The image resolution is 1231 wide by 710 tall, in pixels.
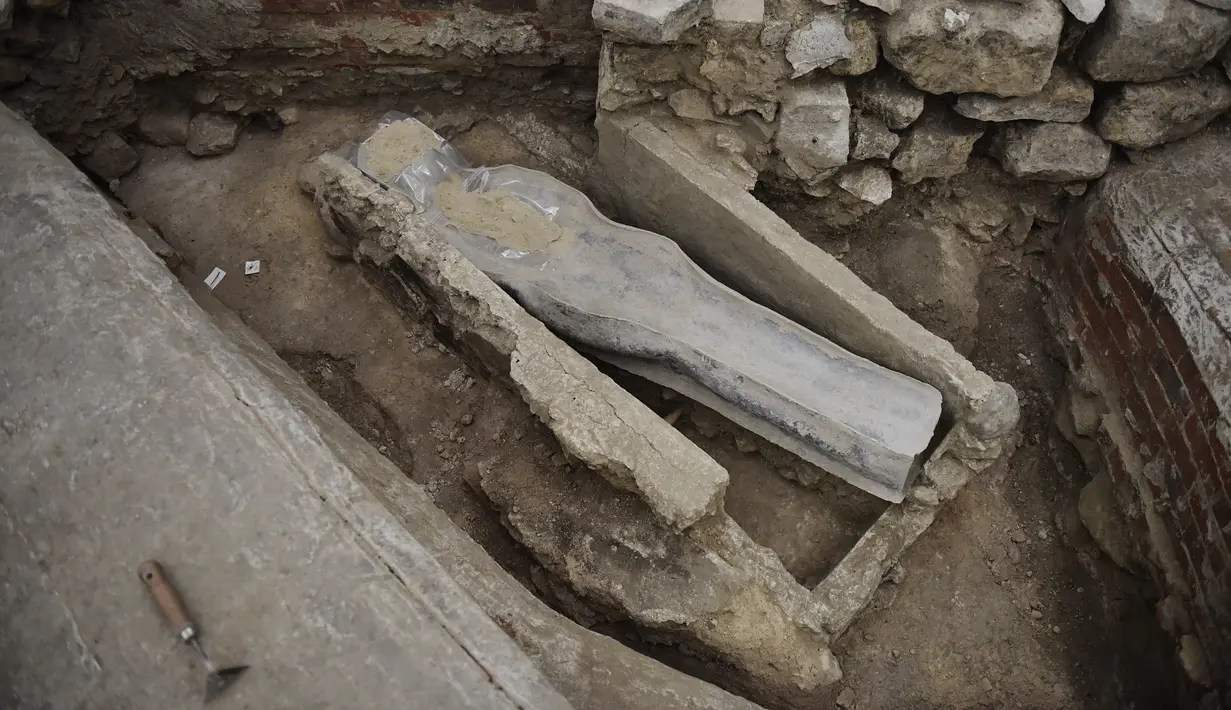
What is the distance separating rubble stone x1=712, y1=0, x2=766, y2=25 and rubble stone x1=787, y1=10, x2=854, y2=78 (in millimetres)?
143

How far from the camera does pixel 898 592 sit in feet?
9.77

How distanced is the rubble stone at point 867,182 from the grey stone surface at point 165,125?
9.80 feet

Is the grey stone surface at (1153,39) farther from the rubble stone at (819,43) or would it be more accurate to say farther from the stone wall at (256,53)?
the stone wall at (256,53)

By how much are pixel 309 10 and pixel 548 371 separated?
2.00m

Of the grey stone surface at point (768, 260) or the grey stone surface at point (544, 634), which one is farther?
the grey stone surface at point (768, 260)

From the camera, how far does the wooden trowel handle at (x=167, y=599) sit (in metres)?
1.73

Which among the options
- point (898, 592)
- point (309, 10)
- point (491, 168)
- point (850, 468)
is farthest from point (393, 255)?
point (898, 592)

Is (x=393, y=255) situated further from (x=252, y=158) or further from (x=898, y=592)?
(x=898, y=592)

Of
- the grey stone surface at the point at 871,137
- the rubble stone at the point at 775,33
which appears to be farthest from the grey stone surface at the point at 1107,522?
the rubble stone at the point at 775,33

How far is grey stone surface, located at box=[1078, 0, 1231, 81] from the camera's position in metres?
2.66

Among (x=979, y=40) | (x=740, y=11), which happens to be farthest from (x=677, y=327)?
(x=979, y=40)

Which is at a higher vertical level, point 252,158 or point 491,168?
point 491,168

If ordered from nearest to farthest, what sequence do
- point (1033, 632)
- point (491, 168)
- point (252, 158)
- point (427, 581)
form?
point (427, 581), point (1033, 632), point (491, 168), point (252, 158)

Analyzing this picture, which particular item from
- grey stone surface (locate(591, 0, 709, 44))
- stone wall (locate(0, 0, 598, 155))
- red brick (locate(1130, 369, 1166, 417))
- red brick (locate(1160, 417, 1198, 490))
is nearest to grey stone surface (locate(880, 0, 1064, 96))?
grey stone surface (locate(591, 0, 709, 44))
